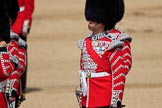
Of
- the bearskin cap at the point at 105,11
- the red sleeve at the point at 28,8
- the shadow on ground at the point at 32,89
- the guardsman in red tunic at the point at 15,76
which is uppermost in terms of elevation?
the bearskin cap at the point at 105,11

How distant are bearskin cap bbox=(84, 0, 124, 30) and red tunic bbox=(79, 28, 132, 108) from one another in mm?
140

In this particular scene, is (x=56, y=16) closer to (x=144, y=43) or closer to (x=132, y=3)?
(x=132, y=3)

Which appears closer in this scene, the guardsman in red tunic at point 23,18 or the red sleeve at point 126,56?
the red sleeve at point 126,56

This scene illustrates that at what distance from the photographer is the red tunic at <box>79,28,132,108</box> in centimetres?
802

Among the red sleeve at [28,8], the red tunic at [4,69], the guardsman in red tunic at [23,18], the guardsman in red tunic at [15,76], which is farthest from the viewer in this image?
the red sleeve at [28,8]

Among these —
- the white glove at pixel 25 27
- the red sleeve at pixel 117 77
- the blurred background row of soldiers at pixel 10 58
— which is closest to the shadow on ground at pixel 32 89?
the white glove at pixel 25 27

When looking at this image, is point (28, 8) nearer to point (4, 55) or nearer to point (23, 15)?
point (23, 15)

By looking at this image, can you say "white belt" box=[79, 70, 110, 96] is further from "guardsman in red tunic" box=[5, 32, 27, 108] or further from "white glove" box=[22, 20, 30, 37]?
"white glove" box=[22, 20, 30, 37]

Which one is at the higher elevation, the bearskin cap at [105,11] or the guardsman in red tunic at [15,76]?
the bearskin cap at [105,11]

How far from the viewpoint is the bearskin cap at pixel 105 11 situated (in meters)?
8.30

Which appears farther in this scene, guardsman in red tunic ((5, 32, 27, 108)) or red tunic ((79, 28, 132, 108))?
guardsman in red tunic ((5, 32, 27, 108))

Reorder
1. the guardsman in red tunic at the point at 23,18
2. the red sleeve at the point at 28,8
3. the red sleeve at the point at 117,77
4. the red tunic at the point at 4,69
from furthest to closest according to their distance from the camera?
the red sleeve at the point at 28,8, the guardsman in red tunic at the point at 23,18, the red sleeve at the point at 117,77, the red tunic at the point at 4,69

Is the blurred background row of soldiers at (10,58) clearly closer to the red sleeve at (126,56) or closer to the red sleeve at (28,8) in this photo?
the red sleeve at (126,56)

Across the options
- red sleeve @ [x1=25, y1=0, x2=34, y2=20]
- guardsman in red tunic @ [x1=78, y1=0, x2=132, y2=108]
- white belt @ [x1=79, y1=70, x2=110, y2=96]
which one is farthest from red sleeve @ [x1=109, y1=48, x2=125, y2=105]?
red sleeve @ [x1=25, y1=0, x2=34, y2=20]
